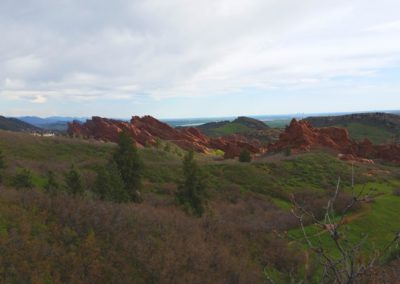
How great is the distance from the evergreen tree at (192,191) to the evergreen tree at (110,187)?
4258 mm

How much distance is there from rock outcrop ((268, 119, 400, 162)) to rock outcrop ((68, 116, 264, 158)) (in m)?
8.71

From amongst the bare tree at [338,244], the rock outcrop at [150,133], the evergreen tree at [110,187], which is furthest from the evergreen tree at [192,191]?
the rock outcrop at [150,133]

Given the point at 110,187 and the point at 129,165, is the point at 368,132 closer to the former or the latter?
the point at 129,165

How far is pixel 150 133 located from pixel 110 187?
8124 centimetres

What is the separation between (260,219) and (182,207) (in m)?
5.80

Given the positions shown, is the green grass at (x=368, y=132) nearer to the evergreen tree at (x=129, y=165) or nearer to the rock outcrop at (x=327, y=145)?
the rock outcrop at (x=327, y=145)

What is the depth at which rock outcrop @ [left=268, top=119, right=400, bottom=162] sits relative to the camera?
74.8 metres

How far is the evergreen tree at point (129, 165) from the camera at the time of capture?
91.2 feet

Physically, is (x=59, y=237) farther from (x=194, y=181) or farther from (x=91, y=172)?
(x=91, y=172)

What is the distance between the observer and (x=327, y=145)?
7800cm

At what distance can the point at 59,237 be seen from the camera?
14.2 meters

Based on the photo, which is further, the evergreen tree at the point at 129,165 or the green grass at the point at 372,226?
the evergreen tree at the point at 129,165

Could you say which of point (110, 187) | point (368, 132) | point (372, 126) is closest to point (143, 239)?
→ point (110, 187)

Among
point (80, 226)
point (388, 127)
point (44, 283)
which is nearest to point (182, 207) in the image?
point (80, 226)
